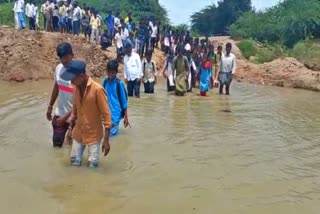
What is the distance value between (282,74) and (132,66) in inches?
339

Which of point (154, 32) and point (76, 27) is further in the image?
point (154, 32)

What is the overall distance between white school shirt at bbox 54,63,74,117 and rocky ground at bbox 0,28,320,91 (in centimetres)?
989

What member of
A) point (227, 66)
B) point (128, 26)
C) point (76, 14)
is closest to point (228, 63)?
point (227, 66)

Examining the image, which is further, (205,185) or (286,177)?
(286,177)

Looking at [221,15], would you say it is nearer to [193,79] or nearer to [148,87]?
[193,79]

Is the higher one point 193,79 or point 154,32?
point 154,32

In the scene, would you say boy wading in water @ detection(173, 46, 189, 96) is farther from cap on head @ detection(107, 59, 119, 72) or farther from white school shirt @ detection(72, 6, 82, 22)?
A: white school shirt @ detection(72, 6, 82, 22)

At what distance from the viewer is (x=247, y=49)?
27.9m

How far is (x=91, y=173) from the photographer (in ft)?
20.7

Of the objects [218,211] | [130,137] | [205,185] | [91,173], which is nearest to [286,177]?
[205,185]

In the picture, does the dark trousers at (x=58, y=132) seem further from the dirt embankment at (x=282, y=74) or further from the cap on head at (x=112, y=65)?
the dirt embankment at (x=282, y=74)

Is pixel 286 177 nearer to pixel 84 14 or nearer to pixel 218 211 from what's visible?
pixel 218 211

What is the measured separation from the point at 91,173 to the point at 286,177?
2302 millimetres

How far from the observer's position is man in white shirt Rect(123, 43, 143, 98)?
12016 millimetres
